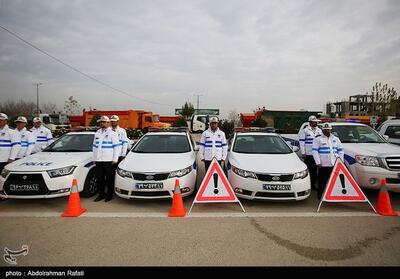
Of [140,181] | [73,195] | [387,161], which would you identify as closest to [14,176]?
[73,195]

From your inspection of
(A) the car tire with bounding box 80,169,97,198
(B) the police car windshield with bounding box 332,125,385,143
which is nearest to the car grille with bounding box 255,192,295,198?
(B) the police car windshield with bounding box 332,125,385,143

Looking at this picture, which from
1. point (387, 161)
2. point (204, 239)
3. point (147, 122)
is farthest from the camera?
point (147, 122)

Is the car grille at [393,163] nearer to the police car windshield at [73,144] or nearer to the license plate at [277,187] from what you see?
the license plate at [277,187]

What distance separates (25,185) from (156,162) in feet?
8.49

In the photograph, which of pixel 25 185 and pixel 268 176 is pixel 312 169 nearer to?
pixel 268 176

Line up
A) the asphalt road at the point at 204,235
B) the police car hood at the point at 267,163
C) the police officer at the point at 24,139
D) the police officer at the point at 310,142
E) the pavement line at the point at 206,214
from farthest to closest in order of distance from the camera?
the police officer at the point at 310,142
the police officer at the point at 24,139
the police car hood at the point at 267,163
the pavement line at the point at 206,214
the asphalt road at the point at 204,235

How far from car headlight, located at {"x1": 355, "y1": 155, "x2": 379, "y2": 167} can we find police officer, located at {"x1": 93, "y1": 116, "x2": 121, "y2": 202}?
5563 millimetres

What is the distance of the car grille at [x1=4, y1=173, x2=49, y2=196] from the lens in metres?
4.96

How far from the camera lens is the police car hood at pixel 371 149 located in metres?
5.61

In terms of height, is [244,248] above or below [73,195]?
below

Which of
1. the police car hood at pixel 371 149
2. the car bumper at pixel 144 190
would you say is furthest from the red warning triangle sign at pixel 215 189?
the police car hood at pixel 371 149

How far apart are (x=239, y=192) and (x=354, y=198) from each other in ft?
7.30

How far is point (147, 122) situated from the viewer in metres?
27.5

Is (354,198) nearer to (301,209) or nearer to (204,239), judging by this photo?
(301,209)
